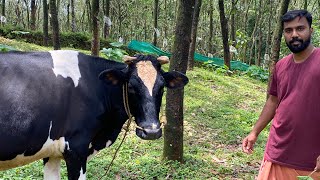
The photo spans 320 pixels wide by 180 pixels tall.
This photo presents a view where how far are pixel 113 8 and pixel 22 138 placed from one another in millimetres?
32900

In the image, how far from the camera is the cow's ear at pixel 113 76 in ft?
13.1

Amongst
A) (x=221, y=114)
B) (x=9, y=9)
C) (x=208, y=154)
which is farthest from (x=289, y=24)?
(x=9, y=9)

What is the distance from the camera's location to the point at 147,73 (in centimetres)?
392

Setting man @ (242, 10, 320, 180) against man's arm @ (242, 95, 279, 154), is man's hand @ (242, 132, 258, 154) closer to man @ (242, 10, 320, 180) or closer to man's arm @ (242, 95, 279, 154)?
man's arm @ (242, 95, 279, 154)

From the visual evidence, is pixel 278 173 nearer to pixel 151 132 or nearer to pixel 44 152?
pixel 151 132

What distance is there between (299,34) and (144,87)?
4.89ft

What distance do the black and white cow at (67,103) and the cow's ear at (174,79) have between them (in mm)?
11

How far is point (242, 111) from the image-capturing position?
385 inches

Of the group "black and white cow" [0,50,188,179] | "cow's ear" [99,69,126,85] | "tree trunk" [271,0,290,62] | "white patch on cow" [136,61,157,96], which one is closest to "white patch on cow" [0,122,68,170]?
"black and white cow" [0,50,188,179]

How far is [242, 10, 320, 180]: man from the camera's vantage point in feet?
10.7

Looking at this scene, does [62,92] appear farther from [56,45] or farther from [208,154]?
[56,45]

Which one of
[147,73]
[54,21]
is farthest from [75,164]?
[54,21]

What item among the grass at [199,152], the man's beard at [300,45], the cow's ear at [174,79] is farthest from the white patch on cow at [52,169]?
the man's beard at [300,45]

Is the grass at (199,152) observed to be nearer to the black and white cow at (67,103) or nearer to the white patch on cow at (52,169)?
the white patch on cow at (52,169)
